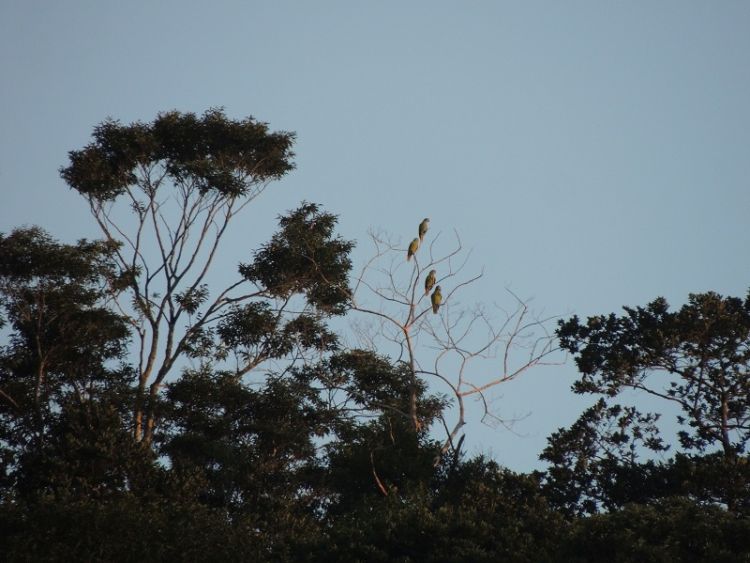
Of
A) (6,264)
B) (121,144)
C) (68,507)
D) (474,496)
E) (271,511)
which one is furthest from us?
(121,144)

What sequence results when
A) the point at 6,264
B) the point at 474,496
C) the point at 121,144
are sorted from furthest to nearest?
the point at 121,144, the point at 6,264, the point at 474,496

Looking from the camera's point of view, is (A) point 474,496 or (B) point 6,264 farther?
(B) point 6,264

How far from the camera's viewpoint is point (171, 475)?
1717cm

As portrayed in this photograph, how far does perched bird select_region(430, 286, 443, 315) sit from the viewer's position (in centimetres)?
1784

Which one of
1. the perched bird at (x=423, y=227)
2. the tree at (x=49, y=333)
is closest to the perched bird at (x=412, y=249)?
the perched bird at (x=423, y=227)

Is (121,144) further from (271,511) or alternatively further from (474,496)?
(474,496)

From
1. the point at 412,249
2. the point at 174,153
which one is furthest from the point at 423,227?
the point at 174,153

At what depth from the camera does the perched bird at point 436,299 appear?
17.8 m

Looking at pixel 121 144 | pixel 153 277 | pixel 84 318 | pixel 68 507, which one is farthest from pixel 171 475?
pixel 121 144

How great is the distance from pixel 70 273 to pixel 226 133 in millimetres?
4925

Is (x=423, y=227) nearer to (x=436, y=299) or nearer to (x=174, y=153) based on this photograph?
(x=436, y=299)

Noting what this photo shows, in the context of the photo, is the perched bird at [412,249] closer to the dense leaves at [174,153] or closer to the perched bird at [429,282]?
the perched bird at [429,282]

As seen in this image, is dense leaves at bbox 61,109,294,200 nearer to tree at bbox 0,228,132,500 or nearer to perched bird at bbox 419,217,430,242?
tree at bbox 0,228,132,500

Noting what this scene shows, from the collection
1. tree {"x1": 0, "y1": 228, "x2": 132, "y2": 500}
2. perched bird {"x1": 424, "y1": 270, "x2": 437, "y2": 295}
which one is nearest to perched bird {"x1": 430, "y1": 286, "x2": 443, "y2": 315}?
perched bird {"x1": 424, "y1": 270, "x2": 437, "y2": 295}
